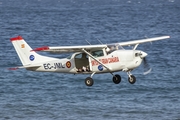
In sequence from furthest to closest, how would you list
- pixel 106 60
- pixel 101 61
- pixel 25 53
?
pixel 25 53 < pixel 101 61 < pixel 106 60

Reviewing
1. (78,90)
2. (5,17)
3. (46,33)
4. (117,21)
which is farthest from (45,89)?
(5,17)

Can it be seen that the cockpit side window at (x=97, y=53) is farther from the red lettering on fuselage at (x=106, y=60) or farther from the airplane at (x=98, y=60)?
the red lettering on fuselage at (x=106, y=60)

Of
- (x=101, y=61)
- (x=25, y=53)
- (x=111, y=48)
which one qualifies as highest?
(x=25, y=53)

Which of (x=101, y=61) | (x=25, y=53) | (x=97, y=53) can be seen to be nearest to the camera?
(x=101, y=61)

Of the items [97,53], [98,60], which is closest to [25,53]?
[97,53]

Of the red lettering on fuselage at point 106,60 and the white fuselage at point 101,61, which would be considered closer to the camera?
the white fuselage at point 101,61

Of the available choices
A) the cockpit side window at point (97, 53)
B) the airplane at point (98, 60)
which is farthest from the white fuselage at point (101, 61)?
the cockpit side window at point (97, 53)

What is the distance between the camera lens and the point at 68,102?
7588 centimetres

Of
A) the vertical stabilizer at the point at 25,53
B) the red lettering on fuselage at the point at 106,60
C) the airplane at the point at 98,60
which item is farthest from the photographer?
the vertical stabilizer at the point at 25,53

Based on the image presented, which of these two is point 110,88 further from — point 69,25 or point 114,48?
point 69,25

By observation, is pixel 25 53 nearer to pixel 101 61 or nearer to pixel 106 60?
pixel 101 61

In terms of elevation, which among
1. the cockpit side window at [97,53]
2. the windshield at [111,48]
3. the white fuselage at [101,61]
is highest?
the windshield at [111,48]

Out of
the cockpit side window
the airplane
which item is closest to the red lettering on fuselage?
the airplane

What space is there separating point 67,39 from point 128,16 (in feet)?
210
